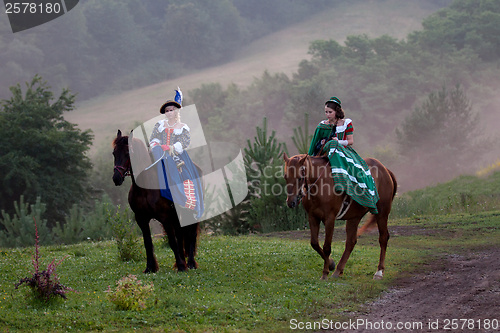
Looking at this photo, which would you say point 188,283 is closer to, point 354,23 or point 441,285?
point 441,285

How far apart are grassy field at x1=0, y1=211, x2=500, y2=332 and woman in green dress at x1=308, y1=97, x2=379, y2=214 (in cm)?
154

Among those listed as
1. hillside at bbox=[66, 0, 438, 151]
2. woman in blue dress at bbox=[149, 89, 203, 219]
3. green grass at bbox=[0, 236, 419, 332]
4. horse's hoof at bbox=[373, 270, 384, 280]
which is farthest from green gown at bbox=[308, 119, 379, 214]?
hillside at bbox=[66, 0, 438, 151]

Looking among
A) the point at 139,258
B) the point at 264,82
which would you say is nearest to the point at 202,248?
the point at 139,258

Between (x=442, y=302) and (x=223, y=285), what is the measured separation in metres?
3.51

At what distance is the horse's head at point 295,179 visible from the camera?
9.30 m

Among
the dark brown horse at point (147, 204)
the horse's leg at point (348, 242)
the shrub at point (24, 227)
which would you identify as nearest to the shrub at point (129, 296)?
the dark brown horse at point (147, 204)

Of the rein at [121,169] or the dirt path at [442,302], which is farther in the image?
the rein at [121,169]

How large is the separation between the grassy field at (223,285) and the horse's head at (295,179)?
1.46 metres

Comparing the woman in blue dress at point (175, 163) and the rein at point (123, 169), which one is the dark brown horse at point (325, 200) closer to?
the woman in blue dress at point (175, 163)

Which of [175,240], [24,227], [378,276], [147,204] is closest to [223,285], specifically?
[175,240]

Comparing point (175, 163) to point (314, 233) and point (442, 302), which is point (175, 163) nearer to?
point (314, 233)

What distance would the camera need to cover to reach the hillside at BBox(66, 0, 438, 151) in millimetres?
79438

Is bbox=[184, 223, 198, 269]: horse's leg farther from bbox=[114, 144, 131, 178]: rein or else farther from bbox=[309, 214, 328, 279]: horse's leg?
bbox=[309, 214, 328, 279]: horse's leg

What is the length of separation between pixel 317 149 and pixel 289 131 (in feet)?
202
